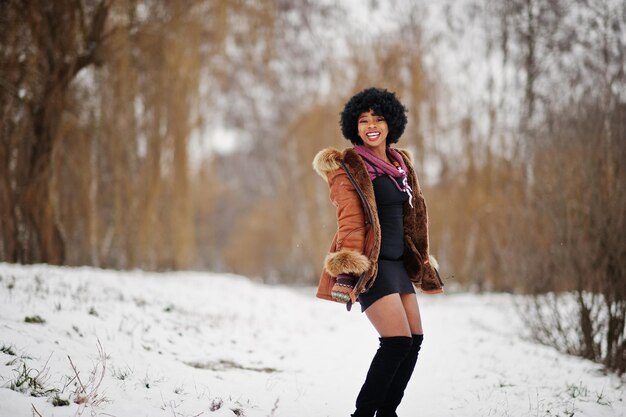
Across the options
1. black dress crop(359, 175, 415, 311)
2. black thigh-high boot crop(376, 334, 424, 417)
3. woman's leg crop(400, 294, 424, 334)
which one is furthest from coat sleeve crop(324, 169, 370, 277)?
black thigh-high boot crop(376, 334, 424, 417)

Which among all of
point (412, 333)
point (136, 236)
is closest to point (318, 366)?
point (412, 333)

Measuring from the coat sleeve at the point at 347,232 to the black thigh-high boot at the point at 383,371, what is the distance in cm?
43

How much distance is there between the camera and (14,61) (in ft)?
26.8

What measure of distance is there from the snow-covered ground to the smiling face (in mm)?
1901

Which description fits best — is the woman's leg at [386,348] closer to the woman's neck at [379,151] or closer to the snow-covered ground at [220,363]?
the woman's neck at [379,151]

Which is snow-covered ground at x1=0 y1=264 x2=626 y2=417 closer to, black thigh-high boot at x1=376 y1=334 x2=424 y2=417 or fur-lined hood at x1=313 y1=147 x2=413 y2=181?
black thigh-high boot at x1=376 y1=334 x2=424 y2=417

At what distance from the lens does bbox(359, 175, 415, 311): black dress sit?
2.77 meters

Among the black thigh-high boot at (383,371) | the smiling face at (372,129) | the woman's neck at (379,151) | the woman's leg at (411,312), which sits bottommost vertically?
the black thigh-high boot at (383,371)

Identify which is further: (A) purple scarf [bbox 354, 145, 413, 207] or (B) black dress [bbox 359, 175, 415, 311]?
(A) purple scarf [bbox 354, 145, 413, 207]

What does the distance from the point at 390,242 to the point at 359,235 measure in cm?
23

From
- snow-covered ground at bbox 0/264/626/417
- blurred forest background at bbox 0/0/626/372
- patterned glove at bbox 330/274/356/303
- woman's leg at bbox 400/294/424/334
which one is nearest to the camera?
patterned glove at bbox 330/274/356/303

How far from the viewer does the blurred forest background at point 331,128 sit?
564 centimetres

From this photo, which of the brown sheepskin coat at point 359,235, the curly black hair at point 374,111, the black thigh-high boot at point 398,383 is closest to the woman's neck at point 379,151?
the curly black hair at point 374,111

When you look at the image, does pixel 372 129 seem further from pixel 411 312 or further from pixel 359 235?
pixel 411 312
